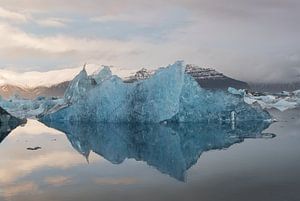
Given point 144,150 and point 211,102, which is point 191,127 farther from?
point 144,150

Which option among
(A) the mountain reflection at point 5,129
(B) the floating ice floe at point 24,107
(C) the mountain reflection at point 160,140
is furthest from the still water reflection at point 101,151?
(B) the floating ice floe at point 24,107

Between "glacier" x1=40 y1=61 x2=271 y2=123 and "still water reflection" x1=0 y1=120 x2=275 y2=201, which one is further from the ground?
"glacier" x1=40 y1=61 x2=271 y2=123

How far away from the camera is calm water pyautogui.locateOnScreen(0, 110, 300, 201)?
15125 mm

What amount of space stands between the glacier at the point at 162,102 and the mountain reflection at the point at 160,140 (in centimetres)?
109

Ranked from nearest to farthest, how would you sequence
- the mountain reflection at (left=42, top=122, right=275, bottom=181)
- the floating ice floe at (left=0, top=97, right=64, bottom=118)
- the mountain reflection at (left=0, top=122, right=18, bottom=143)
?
the mountain reflection at (left=42, top=122, right=275, bottom=181) → the mountain reflection at (left=0, top=122, right=18, bottom=143) → the floating ice floe at (left=0, top=97, right=64, bottom=118)

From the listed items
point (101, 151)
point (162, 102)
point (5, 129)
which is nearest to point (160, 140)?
point (101, 151)

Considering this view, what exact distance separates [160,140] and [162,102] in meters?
7.80

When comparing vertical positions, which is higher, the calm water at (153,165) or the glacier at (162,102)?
the glacier at (162,102)

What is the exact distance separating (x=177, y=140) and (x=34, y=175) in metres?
12.6

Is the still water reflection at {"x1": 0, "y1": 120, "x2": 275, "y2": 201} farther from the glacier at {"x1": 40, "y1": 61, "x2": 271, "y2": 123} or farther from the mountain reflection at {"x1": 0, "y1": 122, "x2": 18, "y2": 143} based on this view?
the glacier at {"x1": 40, "y1": 61, "x2": 271, "y2": 123}

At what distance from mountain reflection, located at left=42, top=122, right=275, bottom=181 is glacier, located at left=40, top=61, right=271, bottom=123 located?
109 centimetres

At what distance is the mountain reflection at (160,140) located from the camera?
73.8 feet

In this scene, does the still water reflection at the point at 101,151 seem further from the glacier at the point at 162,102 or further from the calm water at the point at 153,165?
the glacier at the point at 162,102


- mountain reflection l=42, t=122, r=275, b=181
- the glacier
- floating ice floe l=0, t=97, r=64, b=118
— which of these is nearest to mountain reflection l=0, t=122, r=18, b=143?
mountain reflection l=42, t=122, r=275, b=181
